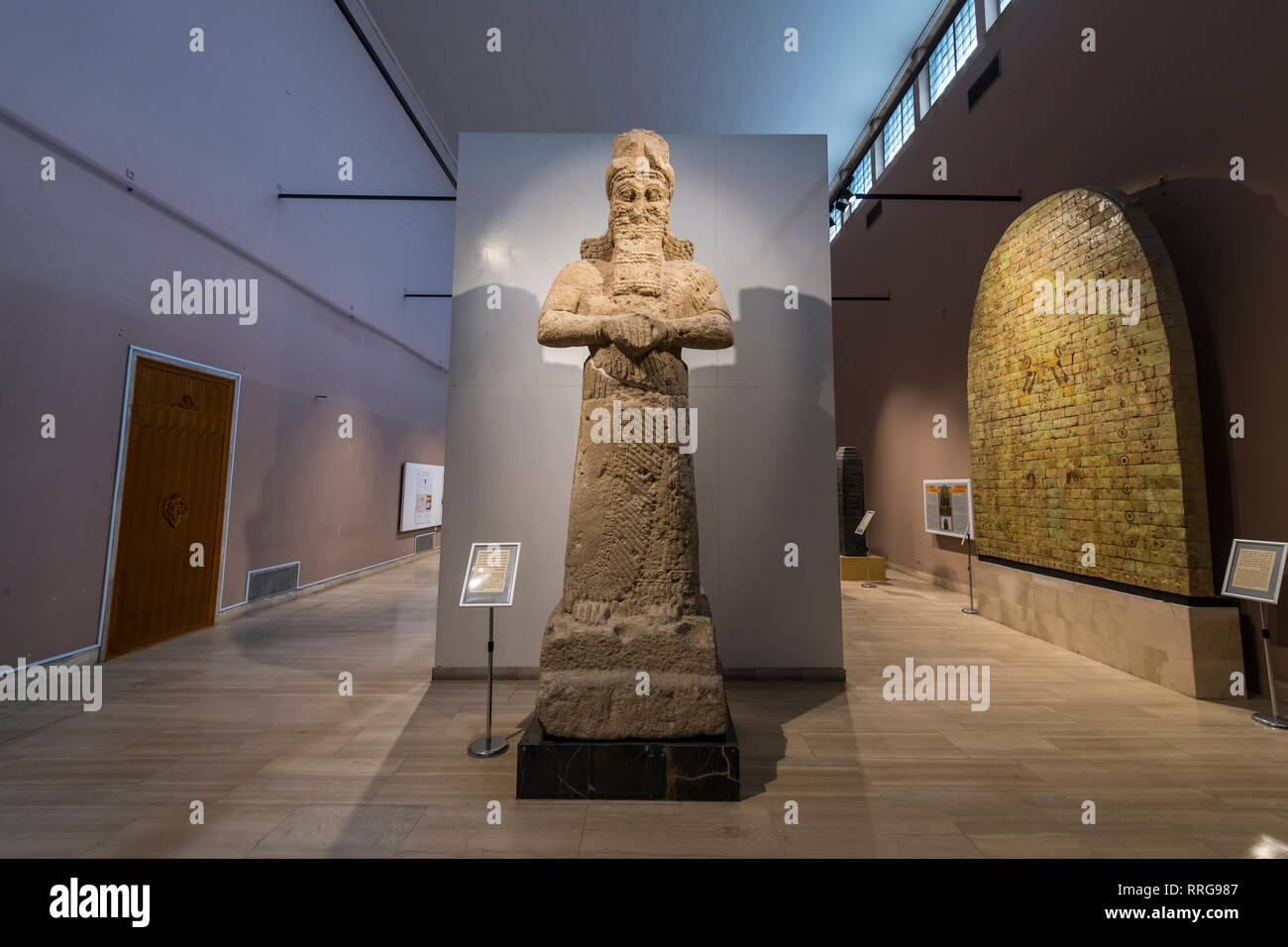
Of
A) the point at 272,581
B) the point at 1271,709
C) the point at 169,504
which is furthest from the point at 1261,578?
the point at 272,581

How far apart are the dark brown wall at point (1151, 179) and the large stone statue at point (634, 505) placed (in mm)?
3851

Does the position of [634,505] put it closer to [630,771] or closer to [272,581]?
[630,771]

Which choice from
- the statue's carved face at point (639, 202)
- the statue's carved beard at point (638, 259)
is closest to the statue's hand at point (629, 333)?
the statue's carved beard at point (638, 259)

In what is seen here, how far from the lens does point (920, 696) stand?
3750 millimetres

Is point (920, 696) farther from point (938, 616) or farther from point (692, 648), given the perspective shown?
point (938, 616)

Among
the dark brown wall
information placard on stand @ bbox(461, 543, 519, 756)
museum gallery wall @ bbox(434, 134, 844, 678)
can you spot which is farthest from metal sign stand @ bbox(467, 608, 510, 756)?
the dark brown wall

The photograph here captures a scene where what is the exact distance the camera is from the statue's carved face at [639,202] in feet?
9.51

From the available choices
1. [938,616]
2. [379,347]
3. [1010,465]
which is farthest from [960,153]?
[379,347]

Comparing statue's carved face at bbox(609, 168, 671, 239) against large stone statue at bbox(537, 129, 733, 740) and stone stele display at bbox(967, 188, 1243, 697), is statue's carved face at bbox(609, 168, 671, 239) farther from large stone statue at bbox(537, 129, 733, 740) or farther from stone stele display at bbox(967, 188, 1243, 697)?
stone stele display at bbox(967, 188, 1243, 697)

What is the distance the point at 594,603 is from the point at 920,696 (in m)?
2.60

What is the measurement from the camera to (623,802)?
Result: 238 centimetres

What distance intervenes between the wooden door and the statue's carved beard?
4.29 m

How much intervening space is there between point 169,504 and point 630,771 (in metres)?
4.92

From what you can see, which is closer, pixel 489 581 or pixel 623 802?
pixel 623 802
